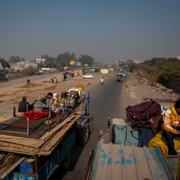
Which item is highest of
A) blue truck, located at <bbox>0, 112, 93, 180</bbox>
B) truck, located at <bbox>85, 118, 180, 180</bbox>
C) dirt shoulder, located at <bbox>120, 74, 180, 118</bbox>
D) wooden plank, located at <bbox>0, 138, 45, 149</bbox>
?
truck, located at <bbox>85, 118, 180, 180</bbox>

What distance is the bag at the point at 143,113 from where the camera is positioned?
1035cm

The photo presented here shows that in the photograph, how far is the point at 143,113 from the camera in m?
10.5

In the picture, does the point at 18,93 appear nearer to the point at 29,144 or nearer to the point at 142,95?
the point at 142,95

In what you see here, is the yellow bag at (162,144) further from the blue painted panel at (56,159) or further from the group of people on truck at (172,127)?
the blue painted panel at (56,159)

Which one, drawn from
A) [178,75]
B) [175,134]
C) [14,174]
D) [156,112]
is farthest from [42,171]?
[178,75]

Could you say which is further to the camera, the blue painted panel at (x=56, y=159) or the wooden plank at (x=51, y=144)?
the blue painted panel at (x=56, y=159)

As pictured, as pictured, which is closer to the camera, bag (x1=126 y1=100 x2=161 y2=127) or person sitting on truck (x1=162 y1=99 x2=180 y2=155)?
person sitting on truck (x1=162 y1=99 x2=180 y2=155)

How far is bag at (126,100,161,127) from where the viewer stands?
34.0 feet

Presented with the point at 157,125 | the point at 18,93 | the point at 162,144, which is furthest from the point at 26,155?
the point at 18,93

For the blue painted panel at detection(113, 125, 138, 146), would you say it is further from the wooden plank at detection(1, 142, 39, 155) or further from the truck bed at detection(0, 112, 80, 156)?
the wooden plank at detection(1, 142, 39, 155)

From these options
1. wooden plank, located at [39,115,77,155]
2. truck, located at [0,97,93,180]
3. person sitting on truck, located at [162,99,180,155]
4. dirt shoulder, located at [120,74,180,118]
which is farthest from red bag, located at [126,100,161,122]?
dirt shoulder, located at [120,74,180,118]

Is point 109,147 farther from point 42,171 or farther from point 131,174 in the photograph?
point 42,171

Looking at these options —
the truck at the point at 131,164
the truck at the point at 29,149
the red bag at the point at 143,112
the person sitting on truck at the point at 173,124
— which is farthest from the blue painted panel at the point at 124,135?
the truck at the point at 131,164

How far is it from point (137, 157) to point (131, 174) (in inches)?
30.4
